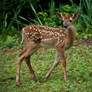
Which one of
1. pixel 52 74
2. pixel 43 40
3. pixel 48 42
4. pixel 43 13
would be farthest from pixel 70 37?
pixel 43 13

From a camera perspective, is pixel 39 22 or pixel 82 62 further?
pixel 39 22

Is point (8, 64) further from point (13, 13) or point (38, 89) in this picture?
point (13, 13)

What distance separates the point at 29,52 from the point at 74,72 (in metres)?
1.15

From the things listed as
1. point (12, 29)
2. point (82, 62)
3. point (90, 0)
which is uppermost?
point (90, 0)

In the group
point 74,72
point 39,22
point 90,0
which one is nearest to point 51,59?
point 74,72

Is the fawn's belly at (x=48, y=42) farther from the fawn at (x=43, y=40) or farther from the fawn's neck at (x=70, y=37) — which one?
the fawn's neck at (x=70, y=37)

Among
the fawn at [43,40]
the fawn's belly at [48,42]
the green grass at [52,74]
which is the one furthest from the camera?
the fawn's belly at [48,42]

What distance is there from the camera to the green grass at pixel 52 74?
4.83m

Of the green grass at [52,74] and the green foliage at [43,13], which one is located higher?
the green foliage at [43,13]

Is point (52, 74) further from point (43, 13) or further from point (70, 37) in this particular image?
point (43, 13)

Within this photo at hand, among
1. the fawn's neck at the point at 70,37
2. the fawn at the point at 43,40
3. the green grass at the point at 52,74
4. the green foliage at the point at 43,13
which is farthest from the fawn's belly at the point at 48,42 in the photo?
the green foliage at the point at 43,13

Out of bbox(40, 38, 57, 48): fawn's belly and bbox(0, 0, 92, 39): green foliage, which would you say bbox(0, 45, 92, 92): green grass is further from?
bbox(0, 0, 92, 39): green foliage

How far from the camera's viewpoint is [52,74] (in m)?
6.04

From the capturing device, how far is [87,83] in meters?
4.94
